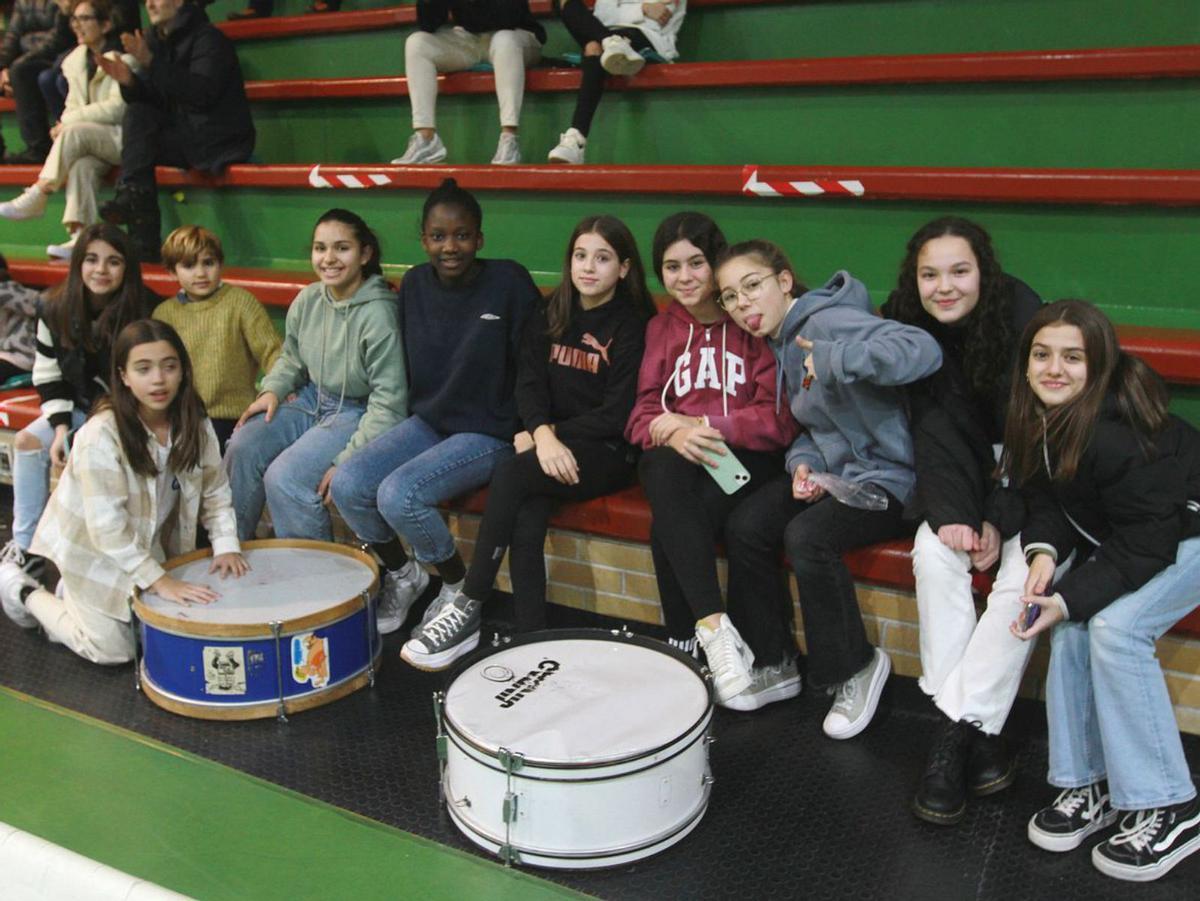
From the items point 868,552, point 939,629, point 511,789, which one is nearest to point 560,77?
point 868,552

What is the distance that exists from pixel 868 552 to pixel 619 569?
26.2 inches

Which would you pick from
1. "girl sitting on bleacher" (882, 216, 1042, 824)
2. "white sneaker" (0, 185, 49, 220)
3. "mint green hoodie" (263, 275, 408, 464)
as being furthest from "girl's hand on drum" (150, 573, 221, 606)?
"white sneaker" (0, 185, 49, 220)

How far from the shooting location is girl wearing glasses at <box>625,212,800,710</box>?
2.51m

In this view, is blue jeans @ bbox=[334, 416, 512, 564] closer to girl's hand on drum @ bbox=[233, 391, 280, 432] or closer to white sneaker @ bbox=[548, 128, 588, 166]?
girl's hand on drum @ bbox=[233, 391, 280, 432]

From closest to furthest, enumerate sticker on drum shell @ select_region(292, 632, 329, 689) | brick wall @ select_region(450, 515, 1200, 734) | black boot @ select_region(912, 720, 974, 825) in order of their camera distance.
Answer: black boot @ select_region(912, 720, 974, 825)
brick wall @ select_region(450, 515, 1200, 734)
sticker on drum shell @ select_region(292, 632, 329, 689)

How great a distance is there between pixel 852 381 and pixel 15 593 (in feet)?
7.42

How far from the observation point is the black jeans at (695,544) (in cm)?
251

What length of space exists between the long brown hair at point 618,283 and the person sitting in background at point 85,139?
2.60 meters

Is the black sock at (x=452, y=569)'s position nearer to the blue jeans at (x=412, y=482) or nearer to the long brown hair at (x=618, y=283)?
the blue jeans at (x=412, y=482)

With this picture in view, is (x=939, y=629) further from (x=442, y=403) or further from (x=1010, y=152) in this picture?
(x=1010, y=152)

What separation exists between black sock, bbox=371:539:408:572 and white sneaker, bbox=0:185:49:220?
8.91ft

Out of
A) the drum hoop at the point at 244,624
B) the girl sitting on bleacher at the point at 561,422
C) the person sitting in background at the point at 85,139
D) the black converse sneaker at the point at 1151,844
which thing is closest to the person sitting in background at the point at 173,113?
the person sitting in background at the point at 85,139

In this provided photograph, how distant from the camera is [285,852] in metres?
1.93

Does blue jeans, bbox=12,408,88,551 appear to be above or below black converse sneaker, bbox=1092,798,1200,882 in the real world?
above
